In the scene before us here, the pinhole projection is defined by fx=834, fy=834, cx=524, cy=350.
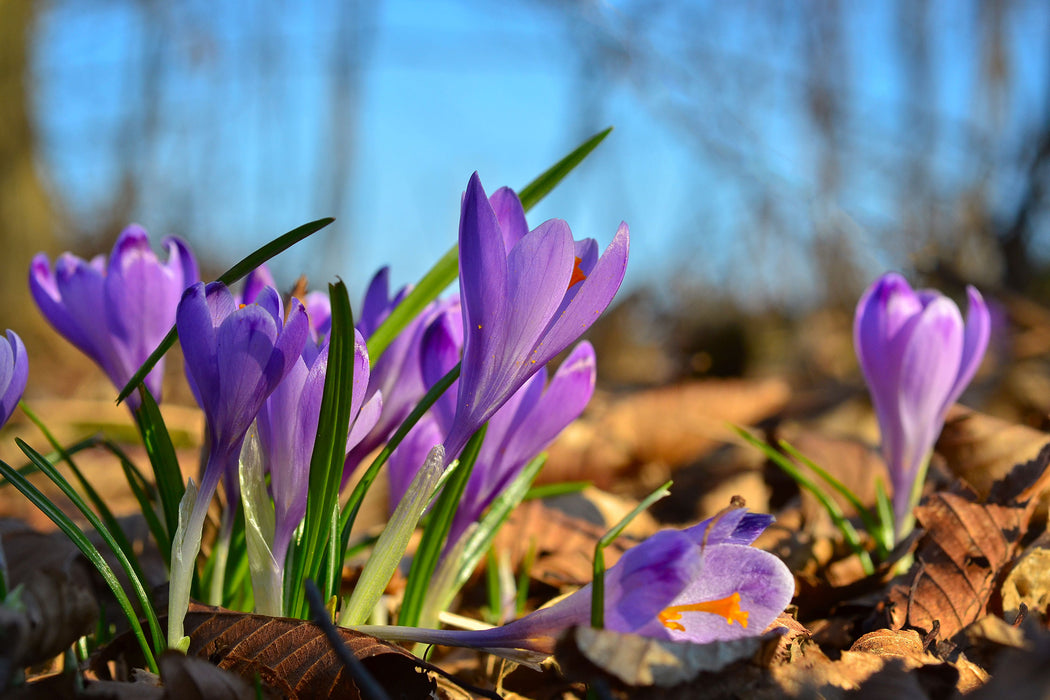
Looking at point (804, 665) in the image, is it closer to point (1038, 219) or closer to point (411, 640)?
point (411, 640)

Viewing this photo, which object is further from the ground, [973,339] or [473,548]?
[973,339]

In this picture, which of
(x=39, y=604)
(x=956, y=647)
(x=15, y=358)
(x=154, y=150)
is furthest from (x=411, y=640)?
(x=154, y=150)

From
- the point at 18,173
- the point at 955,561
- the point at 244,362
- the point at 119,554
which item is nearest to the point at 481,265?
the point at 244,362

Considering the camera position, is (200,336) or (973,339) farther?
(973,339)

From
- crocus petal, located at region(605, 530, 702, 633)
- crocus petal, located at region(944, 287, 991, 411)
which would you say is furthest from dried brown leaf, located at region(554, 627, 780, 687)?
crocus petal, located at region(944, 287, 991, 411)

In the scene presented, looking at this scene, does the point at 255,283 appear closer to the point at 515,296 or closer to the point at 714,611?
the point at 515,296

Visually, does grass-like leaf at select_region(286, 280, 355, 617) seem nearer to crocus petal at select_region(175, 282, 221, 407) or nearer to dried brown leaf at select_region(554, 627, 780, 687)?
crocus petal at select_region(175, 282, 221, 407)

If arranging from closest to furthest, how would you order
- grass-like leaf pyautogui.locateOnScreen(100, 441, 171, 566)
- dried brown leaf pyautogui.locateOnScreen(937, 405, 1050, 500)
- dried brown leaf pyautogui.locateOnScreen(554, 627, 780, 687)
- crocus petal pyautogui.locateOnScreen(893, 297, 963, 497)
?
dried brown leaf pyautogui.locateOnScreen(554, 627, 780, 687) < grass-like leaf pyautogui.locateOnScreen(100, 441, 171, 566) < crocus petal pyautogui.locateOnScreen(893, 297, 963, 497) < dried brown leaf pyautogui.locateOnScreen(937, 405, 1050, 500)

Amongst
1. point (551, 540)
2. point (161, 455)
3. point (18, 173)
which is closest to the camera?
point (161, 455)

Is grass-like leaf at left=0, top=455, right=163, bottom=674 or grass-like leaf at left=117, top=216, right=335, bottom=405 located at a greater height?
grass-like leaf at left=117, top=216, right=335, bottom=405
